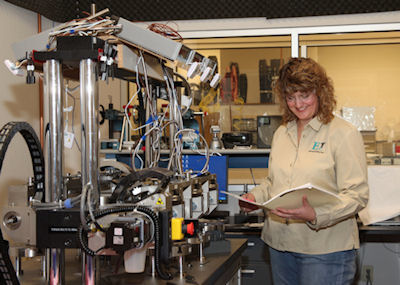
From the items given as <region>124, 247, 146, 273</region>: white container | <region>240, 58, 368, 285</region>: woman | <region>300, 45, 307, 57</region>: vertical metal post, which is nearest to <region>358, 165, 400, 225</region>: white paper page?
<region>300, 45, 307, 57</region>: vertical metal post

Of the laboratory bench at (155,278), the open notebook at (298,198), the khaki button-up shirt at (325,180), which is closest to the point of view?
the laboratory bench at (155,278)

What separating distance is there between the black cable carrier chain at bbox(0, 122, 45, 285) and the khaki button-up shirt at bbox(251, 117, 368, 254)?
3.37 feet

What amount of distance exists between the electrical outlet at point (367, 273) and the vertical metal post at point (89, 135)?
2.66m

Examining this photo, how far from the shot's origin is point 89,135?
5.59ft

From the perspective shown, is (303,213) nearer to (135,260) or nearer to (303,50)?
(135,260)

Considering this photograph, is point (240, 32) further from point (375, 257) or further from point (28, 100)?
point (375, 257)

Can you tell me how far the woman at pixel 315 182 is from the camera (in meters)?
2.04

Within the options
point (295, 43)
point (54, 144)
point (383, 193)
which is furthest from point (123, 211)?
point (295, 43)

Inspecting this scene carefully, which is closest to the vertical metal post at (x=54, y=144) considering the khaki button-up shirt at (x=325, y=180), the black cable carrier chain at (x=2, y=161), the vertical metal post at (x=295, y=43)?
the black cable carrier chain at (x=2, y=161)

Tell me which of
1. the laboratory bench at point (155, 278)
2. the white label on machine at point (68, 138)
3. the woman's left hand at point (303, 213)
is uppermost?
the white label on machine at point (68, 138)

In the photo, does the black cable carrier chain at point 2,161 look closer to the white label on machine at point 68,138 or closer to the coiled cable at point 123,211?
the white label on machine at point 68,138

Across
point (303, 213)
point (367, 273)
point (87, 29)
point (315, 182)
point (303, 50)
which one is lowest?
point (367, 273)

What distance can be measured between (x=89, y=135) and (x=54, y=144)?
124mm

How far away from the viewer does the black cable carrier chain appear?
163 centimetres
